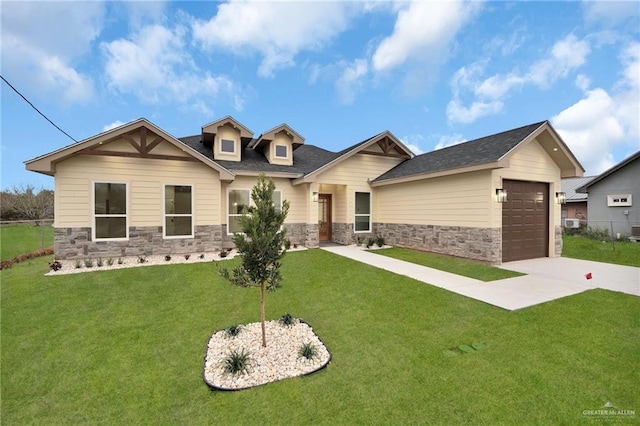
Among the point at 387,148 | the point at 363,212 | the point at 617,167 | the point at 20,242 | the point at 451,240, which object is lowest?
the point at 20,242

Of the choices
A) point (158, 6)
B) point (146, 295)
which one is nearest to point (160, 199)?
point (146, 295)

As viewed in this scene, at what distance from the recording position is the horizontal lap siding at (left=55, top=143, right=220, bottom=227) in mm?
8648

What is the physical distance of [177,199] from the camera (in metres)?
9.91

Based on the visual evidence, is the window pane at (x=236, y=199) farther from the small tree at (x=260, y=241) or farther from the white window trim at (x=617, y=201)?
the white window trim at (x=617, y=201)

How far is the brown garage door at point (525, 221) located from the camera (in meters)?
9.04

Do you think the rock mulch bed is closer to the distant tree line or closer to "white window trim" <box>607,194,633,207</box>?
"white window trim" <box>607,194,633,207</box>

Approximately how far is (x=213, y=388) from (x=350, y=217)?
10273 mm

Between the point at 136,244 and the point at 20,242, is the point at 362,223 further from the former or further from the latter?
the point at 20,242

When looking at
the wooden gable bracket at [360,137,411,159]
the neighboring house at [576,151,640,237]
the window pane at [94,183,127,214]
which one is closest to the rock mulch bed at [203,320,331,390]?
the window pane at [94,183,127,214]

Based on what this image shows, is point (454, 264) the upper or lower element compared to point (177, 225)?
lower

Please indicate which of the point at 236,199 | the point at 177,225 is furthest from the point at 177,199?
the point at 236,199

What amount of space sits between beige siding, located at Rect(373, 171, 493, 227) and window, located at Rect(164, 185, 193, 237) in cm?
851

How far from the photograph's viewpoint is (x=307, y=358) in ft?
11.8

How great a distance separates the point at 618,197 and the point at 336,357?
23002 millimetres
